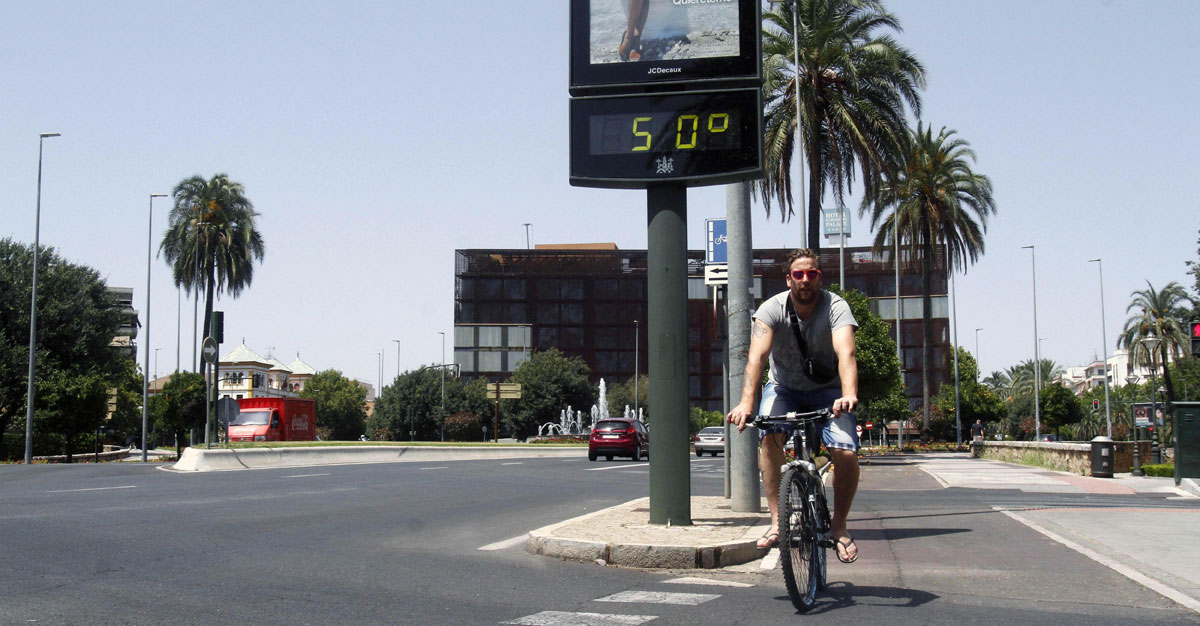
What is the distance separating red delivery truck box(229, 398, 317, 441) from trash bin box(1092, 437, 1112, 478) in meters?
32.3

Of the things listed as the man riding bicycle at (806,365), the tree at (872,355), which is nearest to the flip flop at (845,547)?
the man riding bicycle at (806,365)

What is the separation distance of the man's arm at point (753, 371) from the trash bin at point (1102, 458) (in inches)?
767

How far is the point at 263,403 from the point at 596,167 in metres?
40.0

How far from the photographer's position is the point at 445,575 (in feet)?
22.5

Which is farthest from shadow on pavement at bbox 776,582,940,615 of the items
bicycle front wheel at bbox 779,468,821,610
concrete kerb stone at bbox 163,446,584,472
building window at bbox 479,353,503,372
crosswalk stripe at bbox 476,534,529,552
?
building window at bbox 479,353,503,372

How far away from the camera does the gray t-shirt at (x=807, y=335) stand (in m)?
6.01

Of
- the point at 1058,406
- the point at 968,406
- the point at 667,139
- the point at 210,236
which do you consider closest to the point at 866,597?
the point at 667,139

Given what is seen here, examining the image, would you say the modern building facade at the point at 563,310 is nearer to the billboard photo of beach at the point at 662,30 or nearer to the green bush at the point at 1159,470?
the green bush at the point at 1159,470

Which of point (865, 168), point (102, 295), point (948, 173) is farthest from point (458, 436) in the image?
point (865, 168)

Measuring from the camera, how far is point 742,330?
1090 centimetres

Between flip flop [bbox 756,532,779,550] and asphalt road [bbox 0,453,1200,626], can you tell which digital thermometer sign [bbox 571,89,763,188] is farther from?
flip flop [bbox 756,532,779,550]

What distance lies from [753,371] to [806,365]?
37 cm

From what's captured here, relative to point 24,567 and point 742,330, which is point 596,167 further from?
point 24,567

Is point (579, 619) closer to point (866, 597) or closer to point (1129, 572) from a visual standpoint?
point (866, 597)
